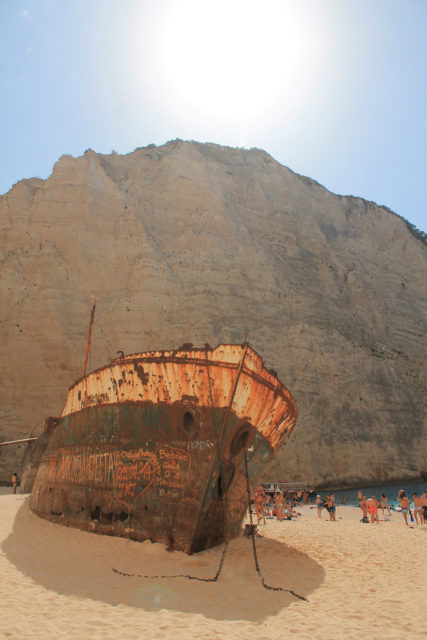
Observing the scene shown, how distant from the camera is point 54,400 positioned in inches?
1001

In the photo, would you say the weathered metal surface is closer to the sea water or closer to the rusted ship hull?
the rusted ship hull

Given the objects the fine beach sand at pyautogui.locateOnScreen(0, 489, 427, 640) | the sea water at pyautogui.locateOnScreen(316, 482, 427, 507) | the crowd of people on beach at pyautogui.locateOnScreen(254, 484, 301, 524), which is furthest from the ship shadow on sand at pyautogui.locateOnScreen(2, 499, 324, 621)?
the sea water at pyautogui.locateOnScreen(316, 482, 427, 507)

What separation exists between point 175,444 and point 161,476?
0.51 meters

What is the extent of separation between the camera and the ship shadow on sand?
15.6 ft

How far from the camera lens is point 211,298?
29.2m

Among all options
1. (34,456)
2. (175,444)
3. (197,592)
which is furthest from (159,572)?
(34,456)

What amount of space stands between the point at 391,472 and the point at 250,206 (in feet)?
74.9

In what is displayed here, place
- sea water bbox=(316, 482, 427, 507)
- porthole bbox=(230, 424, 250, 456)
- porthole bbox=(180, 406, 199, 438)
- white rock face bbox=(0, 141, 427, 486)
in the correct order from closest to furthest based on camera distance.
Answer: porthole bbox=(180, 406, 199, 438) < porthole bbox=(230, 424, 250, 456) < sea water bbox=(316, 482, 427, 507) < white rock face bbox=(0, 141, 427, 486)

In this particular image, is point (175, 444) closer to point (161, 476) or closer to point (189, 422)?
point (189, 422)

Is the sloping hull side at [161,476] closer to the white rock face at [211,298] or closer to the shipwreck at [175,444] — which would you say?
the shipwreck at [175,444]

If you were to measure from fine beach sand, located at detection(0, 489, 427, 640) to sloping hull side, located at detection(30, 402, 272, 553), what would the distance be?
282 millimetres

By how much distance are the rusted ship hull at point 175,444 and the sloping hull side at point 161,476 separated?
0.05 feet

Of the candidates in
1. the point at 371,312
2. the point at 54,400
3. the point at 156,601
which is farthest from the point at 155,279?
the point at 156,601

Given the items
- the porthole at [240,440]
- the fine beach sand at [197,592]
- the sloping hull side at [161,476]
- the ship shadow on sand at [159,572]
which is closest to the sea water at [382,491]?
the fine beach sand at [197,592]
